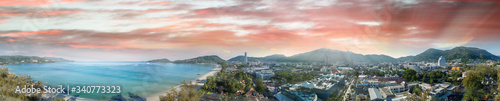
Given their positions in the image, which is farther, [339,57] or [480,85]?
[339,57]

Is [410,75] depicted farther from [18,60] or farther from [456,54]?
[18,60]

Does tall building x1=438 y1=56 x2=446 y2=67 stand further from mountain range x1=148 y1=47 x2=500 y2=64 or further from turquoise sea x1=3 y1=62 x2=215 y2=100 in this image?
turquoise sea x1=3 y1=62 x2=215 y2=100

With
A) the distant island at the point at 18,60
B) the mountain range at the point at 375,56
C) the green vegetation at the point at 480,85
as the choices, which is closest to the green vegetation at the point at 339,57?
the mountain range at the point at 375,56

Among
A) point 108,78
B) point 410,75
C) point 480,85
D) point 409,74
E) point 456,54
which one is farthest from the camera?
point 108,78

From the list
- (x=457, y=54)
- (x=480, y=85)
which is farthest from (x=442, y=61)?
(x=480, y=85)

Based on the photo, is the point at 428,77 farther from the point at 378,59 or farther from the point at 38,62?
the point at 38,62

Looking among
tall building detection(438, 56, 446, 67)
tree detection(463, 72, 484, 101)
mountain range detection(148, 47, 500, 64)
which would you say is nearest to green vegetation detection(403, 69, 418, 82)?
mountain range detection(148, 47, 500, 64)
